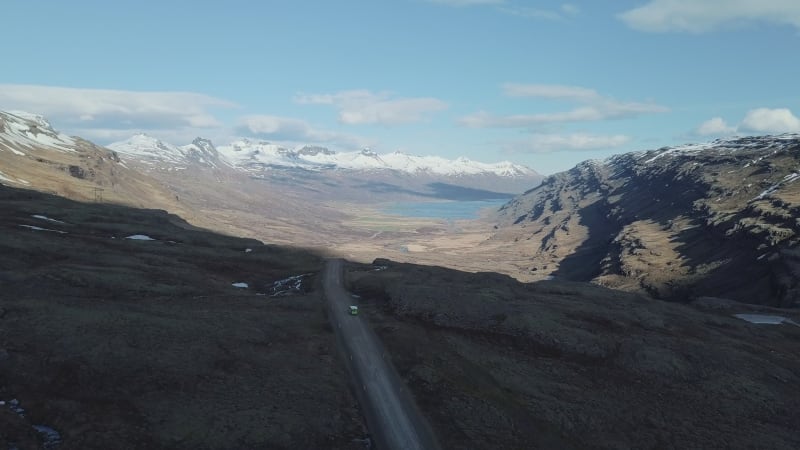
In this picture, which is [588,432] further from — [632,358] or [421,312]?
[421,312]

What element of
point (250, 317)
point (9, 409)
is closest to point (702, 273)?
point (250, 317)

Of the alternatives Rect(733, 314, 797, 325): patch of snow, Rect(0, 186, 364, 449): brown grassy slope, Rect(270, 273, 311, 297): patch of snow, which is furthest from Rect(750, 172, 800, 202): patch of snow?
Rect(0, 186, 364, 449): brown grassy slope

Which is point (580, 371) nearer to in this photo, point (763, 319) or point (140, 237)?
point (763, 319)

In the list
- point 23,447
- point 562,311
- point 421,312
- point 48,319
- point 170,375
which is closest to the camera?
point 23,447

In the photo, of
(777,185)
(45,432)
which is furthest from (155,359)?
(777,185)

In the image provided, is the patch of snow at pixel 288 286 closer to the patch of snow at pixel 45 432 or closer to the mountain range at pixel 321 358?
the mountain range at pixel 321 358

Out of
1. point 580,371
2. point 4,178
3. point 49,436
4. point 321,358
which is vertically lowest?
point 580,371
